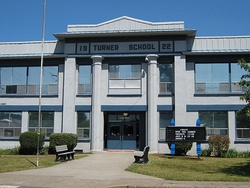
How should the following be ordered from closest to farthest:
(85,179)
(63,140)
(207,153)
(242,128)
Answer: (85,179), (63,140), (207,153), (242,128)

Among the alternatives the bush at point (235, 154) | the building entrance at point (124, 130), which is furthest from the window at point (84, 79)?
the bush at point (235, 154)

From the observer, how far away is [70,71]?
26.0 m

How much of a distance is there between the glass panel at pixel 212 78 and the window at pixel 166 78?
1981mm

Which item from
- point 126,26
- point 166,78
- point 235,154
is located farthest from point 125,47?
point 235,154

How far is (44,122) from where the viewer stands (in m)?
26.5

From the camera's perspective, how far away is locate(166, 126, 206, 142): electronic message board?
69.1ft

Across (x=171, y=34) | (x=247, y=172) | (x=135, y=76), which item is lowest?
(x=247, y=172)

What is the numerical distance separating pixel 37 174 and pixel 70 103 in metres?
12.2

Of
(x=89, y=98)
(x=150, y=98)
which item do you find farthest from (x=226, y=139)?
(x=89, y=98)

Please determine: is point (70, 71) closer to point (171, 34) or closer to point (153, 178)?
point (171, 34)

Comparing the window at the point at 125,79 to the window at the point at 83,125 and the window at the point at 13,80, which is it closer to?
the window at the point at 83,125

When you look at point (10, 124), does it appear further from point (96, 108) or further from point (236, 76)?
point (236, 76)

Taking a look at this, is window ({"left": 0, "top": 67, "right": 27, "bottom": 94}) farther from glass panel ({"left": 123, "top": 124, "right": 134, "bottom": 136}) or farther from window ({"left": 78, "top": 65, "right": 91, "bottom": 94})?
glass panel ({"left": 123, "top": 124, "right": 134, "bottom": 136})

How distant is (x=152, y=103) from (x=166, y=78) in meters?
2.37
